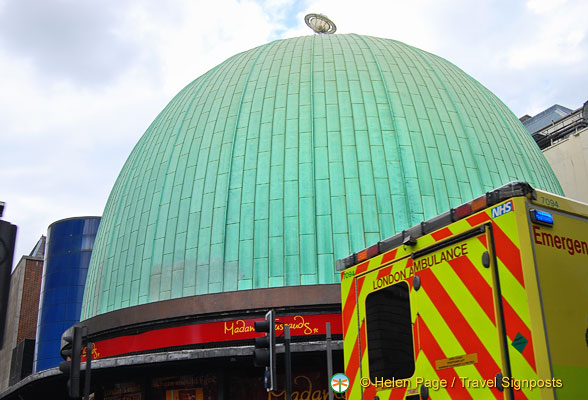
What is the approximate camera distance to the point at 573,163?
2616 centimetres

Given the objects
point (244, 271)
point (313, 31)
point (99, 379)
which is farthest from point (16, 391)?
point (313, 31)

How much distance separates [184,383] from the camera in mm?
15594

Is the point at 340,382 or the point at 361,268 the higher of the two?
the point at 361,268

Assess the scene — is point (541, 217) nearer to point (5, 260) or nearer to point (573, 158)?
point (5, 260)

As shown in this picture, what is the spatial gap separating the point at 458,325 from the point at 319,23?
20.8 metres

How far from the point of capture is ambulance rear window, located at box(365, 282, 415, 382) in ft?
22.6

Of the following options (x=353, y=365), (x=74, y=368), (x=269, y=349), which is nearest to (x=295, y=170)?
(x=269, y=349)

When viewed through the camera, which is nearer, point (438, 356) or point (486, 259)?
point (486, 259)

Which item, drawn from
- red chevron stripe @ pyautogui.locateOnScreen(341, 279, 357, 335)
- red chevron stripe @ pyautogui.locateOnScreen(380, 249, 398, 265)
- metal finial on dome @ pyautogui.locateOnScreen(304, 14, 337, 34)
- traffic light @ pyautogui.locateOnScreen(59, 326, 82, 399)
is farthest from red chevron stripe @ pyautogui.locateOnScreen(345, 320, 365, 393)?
metal finial on dome @ pyautogui.locateOnScreen(304, 14, 337, 34)

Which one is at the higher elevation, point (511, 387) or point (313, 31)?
point (313, 31)

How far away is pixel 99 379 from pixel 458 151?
12166mm

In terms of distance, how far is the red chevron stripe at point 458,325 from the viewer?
5770mm

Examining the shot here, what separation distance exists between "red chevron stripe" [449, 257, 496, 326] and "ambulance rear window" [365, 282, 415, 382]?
0.89m

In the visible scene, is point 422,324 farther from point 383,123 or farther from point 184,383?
point 383,123
